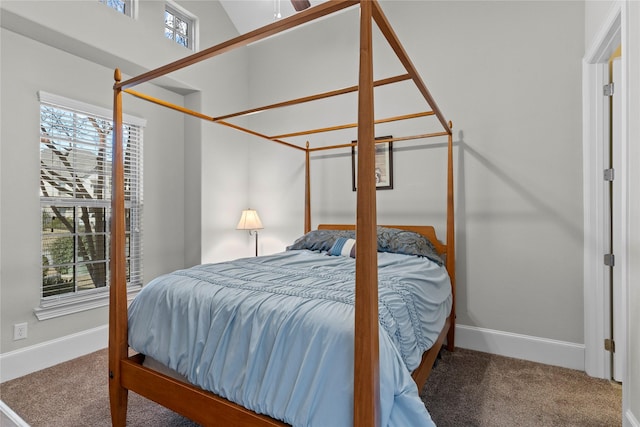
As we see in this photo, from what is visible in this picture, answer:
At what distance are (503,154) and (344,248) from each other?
149 cm

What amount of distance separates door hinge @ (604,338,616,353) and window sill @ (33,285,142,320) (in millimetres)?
3910

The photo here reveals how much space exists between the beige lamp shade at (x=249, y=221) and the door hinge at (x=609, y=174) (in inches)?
122

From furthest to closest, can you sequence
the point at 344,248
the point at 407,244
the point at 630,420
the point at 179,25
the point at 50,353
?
the point at 179,25
the point at 344,248
the point at 407,244
the point at 50,353
the point at 630,420

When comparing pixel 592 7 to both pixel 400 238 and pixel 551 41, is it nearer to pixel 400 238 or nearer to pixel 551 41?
pixel 551 41

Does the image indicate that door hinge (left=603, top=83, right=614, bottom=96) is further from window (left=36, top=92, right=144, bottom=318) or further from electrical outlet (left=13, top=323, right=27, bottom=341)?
electrical outlet (left=13, top=323, right=27, bottom=341)

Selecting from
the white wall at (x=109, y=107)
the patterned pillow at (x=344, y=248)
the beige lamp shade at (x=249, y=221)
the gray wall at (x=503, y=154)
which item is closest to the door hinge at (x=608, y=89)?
the gray wall at (x=503, y=154)

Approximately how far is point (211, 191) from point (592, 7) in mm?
3570

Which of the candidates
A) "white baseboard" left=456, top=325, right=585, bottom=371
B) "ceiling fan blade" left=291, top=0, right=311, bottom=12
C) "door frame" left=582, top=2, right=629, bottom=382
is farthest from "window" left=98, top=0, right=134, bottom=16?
"white baseboard" left=456, top=325, right=585, bottom=371

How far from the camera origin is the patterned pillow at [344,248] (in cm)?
273

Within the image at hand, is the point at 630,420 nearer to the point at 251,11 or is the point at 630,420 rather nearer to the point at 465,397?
the point at 465,397

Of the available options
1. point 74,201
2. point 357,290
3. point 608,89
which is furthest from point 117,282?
point 608,89

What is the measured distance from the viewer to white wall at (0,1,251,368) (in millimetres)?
2410

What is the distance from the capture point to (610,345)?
2.31 metres

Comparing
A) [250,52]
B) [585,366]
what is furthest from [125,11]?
[585,366]
